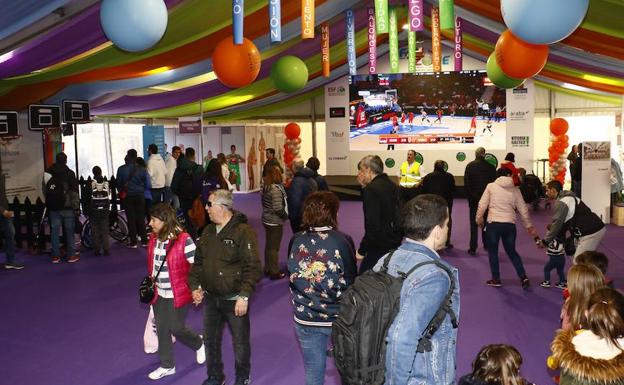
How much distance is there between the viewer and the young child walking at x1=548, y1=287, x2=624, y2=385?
2715 mm

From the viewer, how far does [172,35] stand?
28.7 ft

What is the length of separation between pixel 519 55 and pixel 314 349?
17.9ft

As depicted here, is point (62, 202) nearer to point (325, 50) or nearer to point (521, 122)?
point (325, 50)

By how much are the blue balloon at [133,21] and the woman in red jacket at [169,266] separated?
2.34 m

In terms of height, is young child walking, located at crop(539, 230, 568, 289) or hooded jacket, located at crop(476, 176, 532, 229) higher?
hooded jacket, located at crop(476, 176, 532, 229)

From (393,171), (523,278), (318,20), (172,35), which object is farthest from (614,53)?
(393,171)

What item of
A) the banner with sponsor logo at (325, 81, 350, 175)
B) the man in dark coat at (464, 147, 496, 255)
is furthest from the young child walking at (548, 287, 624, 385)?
the banner with sponsor logo at (325, 81, 350, 175)

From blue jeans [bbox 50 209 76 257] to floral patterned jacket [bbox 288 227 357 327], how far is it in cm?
623

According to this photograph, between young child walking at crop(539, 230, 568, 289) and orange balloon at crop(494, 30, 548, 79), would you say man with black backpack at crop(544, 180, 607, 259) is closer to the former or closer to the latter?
young child walking at crop(539, 230, 568, 289)

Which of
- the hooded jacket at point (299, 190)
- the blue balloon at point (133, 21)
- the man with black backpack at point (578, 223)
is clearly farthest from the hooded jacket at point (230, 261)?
the man with black backpack at point (578, 223)

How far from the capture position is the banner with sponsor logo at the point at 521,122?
16984 mm

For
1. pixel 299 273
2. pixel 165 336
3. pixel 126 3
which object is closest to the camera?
pixel 299 273

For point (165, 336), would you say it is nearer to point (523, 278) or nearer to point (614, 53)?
point (523, 278)

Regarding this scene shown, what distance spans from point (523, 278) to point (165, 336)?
4.06 m
